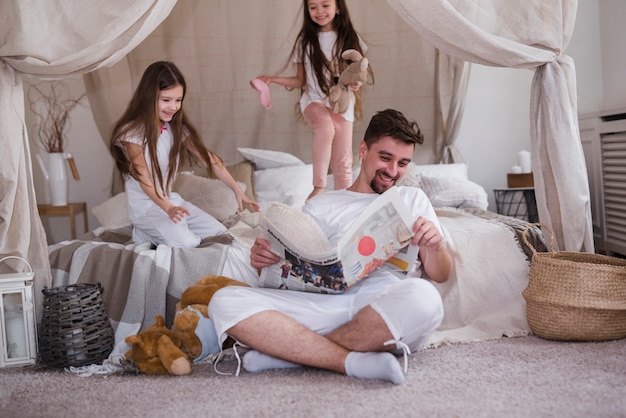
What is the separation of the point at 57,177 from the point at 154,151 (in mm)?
1606

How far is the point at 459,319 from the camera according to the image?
2494 mm

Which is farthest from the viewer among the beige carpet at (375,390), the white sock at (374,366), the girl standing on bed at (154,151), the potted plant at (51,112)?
the potted plant at (51,112)

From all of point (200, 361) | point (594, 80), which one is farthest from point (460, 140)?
point (200, 361)

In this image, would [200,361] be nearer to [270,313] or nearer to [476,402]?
[270,313]

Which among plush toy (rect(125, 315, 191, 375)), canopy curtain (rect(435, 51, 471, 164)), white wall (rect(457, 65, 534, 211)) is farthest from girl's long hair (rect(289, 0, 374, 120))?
white wall (rect(457, 65, 534, 211))

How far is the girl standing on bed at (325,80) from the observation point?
3080 millimetres

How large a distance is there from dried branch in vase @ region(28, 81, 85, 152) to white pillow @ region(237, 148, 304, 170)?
125 cm

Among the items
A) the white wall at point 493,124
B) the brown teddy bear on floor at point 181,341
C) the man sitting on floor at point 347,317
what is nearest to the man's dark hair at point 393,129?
the man sitting on floor at point 347,317

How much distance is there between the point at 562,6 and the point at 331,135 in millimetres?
1098

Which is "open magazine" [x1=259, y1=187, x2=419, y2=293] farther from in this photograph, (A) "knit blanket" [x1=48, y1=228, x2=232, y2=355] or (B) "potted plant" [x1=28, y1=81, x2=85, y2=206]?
(B) "potted plant" [x1=28, y1=81, x2=85, y2=206]

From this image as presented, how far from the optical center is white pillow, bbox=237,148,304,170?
400cm

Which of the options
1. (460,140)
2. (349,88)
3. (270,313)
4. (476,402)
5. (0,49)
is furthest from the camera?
(460,140)

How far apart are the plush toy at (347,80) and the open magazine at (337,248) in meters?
1.05

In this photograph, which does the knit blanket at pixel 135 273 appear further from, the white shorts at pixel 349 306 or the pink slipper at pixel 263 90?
the pink slipper at pixel 263 90
